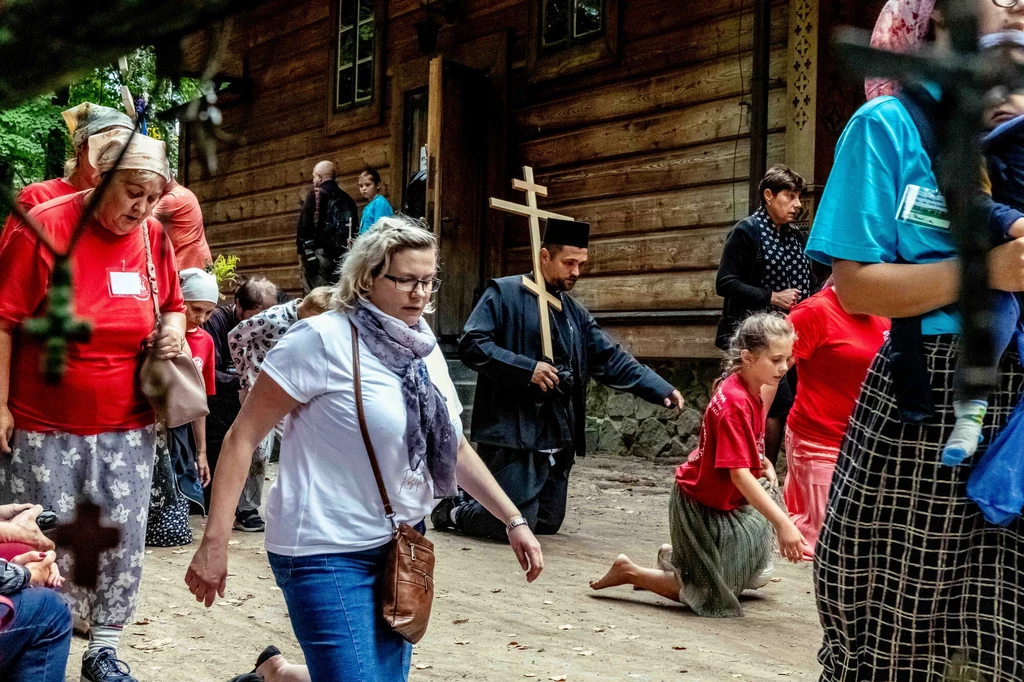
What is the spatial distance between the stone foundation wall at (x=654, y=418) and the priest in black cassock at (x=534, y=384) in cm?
238

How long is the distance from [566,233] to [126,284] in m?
3.53

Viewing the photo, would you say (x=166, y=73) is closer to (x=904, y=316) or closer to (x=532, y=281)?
(x=904, y=316)

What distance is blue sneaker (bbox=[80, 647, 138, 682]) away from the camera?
13.3 feet

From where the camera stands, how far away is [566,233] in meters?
7.02

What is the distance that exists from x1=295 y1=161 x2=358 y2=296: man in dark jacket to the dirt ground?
20.6ft

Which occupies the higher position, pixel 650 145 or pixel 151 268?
pixel 650 145

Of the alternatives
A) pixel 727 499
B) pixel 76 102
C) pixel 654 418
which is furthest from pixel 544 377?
pixel 76 102

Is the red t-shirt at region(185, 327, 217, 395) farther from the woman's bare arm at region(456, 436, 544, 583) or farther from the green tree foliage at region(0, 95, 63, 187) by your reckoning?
the green tree foliage at region(0, 95, 63, 187)

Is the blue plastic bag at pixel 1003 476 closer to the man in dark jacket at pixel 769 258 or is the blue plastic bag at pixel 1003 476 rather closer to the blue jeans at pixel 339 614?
the blue jeans at pixel 339 614

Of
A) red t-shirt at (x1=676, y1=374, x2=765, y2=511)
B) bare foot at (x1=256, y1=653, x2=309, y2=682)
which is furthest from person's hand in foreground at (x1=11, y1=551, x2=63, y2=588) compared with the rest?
red t-shirt at (x1=676, y1=374, x2=765, y2=511)

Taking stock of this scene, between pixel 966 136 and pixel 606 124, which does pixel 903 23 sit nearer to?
pixel 966 136

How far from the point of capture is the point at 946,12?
0.63 metres

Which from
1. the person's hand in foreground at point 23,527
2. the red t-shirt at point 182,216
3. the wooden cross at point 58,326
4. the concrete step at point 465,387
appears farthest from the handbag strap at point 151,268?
the concrete step at point 465,387

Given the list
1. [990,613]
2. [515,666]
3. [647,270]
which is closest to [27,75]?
[990,613]
